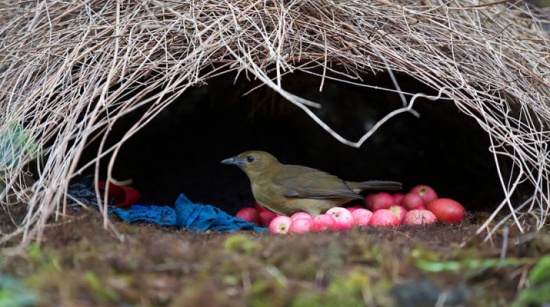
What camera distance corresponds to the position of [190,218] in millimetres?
4250

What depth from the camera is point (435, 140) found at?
6508mm

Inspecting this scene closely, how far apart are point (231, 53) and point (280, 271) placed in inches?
69.5

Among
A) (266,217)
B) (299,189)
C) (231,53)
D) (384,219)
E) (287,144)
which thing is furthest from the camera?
(287,144)

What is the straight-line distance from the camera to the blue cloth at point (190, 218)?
13.8ft

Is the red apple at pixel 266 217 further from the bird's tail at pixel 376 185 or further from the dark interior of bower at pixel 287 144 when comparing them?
the bird's tail at pixel 376 185

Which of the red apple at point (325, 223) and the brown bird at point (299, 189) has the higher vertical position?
the red apple at point (325, 223)

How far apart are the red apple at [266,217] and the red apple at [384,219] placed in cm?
99

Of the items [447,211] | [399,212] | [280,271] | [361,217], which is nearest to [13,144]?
[280,271]

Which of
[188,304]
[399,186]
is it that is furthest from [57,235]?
[399,186]

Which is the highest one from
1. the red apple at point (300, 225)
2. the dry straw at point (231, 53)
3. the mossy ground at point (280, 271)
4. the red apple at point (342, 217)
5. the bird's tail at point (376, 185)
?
the dry straw at point (231, 53)

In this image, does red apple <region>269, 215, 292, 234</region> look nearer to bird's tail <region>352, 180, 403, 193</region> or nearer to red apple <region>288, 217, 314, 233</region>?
red apple <region>288, 217, 314, 233</region>

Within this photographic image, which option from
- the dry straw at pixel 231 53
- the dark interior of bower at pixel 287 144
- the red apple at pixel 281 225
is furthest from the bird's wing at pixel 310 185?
the dry straw at pixel 231 53

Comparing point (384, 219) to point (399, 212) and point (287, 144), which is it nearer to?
point (399, 212)

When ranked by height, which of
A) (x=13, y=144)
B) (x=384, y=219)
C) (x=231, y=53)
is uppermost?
(x=231, y=53)
